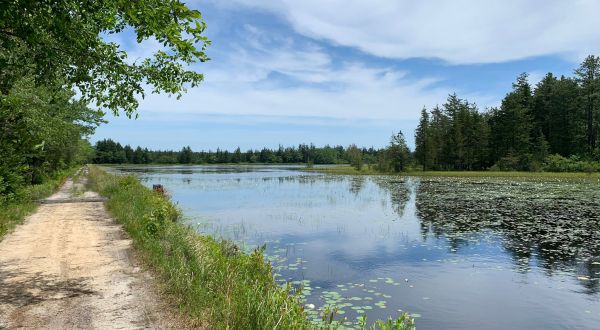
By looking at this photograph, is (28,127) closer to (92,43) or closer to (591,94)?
(92,43)

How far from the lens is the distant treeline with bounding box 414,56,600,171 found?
79.7 m

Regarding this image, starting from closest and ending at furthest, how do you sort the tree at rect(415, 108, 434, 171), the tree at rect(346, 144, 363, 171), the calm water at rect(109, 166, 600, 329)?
the calm water at rect(109, 166, 600, 329) < the tree at rect(415, 108, 434, 171) < the tree at rect(346, 144, 363, 171)

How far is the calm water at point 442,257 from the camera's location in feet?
34.3

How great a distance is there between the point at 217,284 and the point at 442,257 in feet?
31.5

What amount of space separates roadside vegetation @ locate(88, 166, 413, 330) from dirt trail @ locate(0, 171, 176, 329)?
0.48 m

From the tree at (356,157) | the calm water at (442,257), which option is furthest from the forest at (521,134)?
the calm water at (442,257)

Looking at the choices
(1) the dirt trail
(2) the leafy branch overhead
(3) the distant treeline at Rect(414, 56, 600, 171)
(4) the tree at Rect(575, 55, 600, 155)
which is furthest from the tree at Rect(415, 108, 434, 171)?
(2) the leafy branch overhead

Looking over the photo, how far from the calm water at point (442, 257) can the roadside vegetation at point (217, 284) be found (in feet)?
6.55

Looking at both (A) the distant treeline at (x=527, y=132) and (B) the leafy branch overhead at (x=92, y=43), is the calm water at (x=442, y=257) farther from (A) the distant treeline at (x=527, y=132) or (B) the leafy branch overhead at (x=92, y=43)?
(A) the distant treeline at (x=527, y=132)

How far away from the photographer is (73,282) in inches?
368

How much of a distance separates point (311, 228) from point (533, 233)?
10173mm

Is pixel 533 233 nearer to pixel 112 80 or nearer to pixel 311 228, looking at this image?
pixel 311 228

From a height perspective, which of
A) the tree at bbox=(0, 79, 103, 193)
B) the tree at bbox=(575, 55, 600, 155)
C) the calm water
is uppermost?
the tree at bbox=(575, 55, 600, 155)

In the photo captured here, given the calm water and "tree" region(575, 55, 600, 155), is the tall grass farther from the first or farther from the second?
"tree" region(575, 55, 600, 155)
